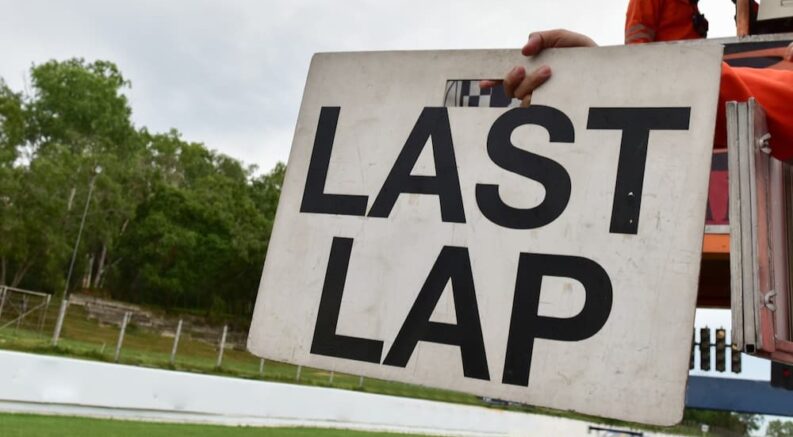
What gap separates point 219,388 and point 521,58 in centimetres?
1013

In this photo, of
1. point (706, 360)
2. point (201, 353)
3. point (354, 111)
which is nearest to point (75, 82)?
point (201, 353)

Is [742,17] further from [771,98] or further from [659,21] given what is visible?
[771,98]

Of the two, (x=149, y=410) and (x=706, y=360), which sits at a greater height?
(x=706, y=360)

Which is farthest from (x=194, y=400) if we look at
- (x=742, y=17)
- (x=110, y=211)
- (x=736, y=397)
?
(x=110, y=211)

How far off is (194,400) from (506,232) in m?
9.78

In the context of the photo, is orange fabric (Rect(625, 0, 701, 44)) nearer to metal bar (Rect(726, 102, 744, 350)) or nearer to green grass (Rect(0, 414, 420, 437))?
metal bar (Rect(726, 102, 744, 350))

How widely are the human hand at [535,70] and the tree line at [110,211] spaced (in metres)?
27.6

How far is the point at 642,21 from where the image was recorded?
2818mm

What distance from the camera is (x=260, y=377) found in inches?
627

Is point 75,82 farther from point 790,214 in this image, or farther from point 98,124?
point 790,214

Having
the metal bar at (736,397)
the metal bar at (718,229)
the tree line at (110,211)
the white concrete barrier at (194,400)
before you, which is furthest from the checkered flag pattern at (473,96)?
the tree line at (110,211)

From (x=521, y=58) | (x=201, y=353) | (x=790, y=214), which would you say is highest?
(x=521, y=58)

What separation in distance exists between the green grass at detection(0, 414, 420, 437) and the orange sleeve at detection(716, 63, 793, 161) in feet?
21.4

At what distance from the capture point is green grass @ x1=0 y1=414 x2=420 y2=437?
6840 millimetres
